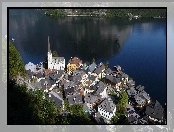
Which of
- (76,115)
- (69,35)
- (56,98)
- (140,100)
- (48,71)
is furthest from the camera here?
(69,35)

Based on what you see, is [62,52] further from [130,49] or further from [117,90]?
[117,90]

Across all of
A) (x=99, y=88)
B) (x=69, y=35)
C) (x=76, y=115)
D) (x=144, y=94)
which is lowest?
(x=76, y=115)

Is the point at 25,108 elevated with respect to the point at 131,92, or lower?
elevated

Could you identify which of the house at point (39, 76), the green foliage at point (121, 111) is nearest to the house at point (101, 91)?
the green foliage at point (121, 111)

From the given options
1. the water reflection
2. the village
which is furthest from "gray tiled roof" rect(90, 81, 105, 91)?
the water reflection

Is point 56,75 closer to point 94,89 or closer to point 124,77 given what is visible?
point 94,89

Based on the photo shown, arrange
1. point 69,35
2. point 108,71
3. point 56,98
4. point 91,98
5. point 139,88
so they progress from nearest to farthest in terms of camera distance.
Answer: point 56,98 → point 91,98 → point 139,88 → point 108,71 → point 69,35

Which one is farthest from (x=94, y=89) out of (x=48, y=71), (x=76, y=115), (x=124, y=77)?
(x=76, y=115)
